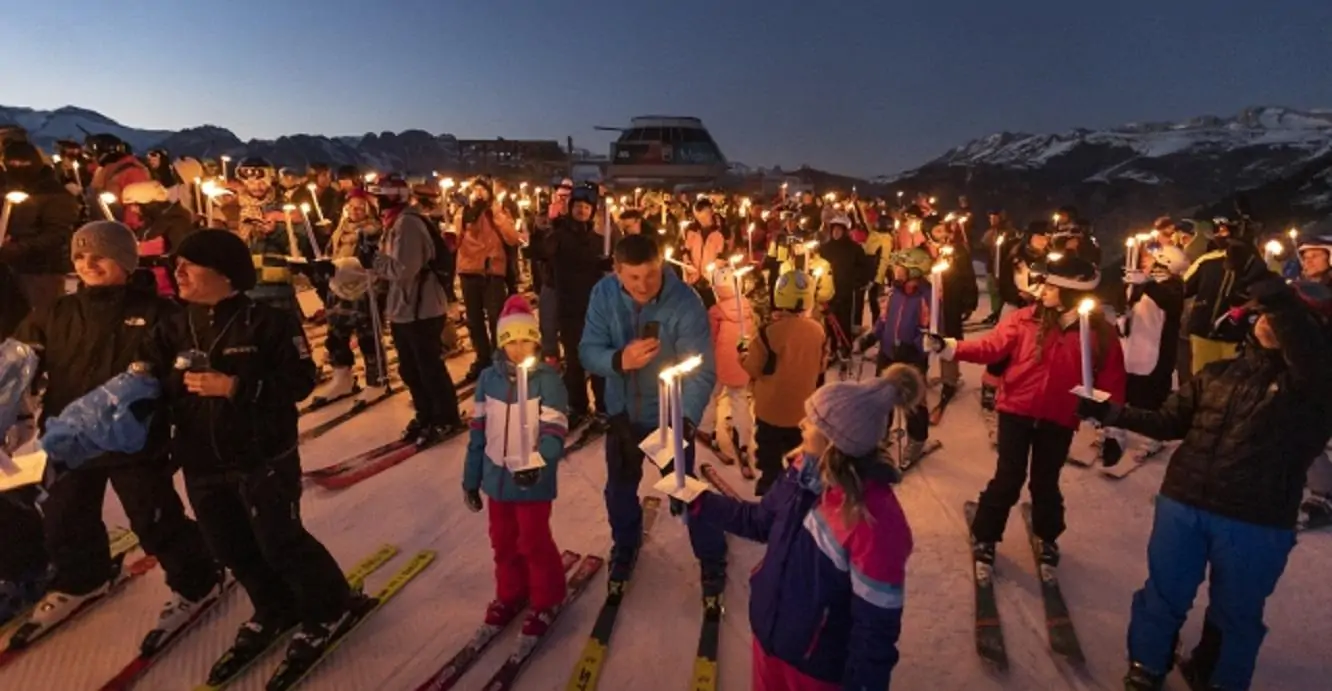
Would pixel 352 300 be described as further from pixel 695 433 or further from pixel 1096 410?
pixel 1096 410

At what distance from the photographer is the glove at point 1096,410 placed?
138 inches

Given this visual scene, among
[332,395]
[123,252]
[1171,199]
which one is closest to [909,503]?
[123,252]

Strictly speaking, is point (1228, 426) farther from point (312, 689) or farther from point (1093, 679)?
point (312, 689)

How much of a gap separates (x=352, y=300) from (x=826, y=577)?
6816mm

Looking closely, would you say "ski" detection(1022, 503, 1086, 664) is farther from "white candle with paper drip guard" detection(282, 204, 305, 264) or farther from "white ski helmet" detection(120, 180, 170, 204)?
"white ski helmet" detection(120, 180, 170, 204)

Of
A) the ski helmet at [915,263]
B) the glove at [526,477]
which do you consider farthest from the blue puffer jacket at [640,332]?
the ski helmet at [915,263]

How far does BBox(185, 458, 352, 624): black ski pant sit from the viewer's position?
3.61 meters

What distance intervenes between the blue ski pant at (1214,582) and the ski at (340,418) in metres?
6.60

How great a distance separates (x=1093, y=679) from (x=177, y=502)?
5.13m

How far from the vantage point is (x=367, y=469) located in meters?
6.39

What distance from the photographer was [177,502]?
13.5 feet

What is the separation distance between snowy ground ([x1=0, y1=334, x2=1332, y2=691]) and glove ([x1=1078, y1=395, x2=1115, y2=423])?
4.88 ft

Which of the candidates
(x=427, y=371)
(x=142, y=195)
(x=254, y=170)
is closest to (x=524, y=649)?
(x=427, y=371)

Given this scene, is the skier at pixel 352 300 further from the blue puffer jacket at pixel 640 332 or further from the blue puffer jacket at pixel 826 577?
the blue puffer jacket at pixel 826 577
